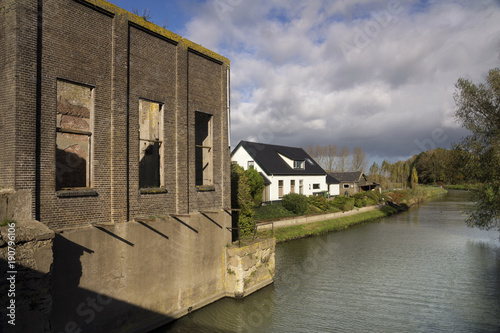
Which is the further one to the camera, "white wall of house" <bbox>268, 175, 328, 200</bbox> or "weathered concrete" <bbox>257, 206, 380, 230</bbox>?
"white wall of house" <bbox>268, 175, 328, 200</bbox>

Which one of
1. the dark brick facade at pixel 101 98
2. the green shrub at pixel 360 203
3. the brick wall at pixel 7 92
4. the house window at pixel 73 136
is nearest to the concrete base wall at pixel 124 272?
the dark brick facade at pixel 101 98

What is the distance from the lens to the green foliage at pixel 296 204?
32438 mm

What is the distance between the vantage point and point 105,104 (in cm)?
989

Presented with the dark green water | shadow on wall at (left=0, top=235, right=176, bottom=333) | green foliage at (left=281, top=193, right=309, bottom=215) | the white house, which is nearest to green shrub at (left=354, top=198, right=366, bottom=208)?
the white house

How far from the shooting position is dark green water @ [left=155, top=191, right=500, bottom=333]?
12.0m

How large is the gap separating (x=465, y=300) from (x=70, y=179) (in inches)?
659

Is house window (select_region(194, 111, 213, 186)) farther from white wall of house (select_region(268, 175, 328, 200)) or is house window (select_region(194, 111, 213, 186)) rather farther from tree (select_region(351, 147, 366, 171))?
tree (select_region(351, 147, 366, 171))

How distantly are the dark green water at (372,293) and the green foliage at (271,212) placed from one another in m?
3.98

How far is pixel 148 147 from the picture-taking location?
15547 millimetres

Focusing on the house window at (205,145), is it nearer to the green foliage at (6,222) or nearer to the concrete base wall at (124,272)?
the concrete base wall at (124,272)

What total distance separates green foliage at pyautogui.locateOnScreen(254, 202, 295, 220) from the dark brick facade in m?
15.5

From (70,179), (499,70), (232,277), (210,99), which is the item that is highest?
(499,70)

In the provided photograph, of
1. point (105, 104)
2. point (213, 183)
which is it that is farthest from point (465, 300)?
point (105, 104)

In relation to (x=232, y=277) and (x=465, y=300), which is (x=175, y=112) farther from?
(x=465, y=300)
